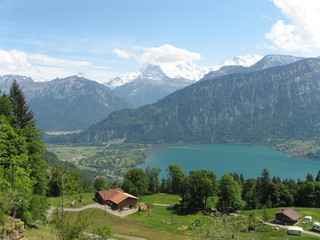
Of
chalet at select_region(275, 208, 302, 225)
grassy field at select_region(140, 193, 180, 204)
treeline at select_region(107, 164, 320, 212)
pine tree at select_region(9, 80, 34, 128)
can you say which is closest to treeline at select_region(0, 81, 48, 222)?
pine tree at select_region(9, 80, 34, 128)

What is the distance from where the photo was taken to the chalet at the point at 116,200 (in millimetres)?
76750

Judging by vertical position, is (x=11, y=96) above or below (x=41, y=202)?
above

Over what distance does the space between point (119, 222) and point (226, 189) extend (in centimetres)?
3041

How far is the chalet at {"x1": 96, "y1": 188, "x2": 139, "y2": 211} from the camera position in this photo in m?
76.8

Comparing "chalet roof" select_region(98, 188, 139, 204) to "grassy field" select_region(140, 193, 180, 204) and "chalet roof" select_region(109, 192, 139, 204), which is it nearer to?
"chalet roof" select_region(109, 192, 139, 204)

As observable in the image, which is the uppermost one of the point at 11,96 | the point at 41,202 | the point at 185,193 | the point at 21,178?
the point at 11,96

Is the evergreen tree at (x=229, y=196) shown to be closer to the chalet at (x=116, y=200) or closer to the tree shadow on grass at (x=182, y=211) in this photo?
the tree shadow on grass at (x=182, y=211)

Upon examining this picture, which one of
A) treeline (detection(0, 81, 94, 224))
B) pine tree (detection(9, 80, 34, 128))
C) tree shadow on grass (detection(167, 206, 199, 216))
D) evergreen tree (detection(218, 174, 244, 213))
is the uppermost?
pine tree (detection(9, 80, 34, 128))

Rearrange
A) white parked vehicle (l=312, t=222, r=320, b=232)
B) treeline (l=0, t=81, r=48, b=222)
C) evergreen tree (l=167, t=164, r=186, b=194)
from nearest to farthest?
treeline (l=0, t=81, r=48, b=222) < white parked vehicle (l=312, t=222, r=320, b=232) < evergreen tree (l=167, t=164, r=186, b=194)

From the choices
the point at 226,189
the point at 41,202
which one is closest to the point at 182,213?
the point at 226,189

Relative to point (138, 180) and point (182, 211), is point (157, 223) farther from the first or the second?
point (138, 180)

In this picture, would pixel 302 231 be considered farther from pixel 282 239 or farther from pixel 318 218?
pixel 318 218

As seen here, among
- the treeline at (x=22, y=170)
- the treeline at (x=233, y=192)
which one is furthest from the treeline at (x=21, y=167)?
the treeline at (x=233, y=192)

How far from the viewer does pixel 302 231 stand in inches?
2307
